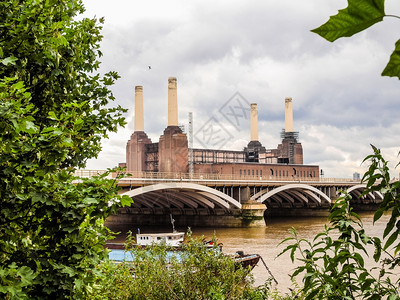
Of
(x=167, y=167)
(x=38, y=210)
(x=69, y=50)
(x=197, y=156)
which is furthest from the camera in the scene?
(x=197, y=156)

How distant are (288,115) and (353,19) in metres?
89.9

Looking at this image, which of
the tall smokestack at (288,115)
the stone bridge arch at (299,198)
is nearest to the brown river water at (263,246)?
the stone bridge arch at (299,198)

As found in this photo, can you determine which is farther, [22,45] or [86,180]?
[22,45]

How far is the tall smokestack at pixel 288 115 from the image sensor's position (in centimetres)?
8640

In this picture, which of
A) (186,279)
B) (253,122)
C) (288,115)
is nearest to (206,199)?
(186,279)

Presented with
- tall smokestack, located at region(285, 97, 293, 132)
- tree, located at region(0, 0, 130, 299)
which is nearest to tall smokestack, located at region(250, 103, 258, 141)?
tall smokestack, located at region(285, 97, 293, 132)

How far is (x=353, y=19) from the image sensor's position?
2.14 feet

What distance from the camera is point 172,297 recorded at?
8.49m

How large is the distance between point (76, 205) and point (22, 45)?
243 cm

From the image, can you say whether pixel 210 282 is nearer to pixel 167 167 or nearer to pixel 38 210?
pixel 38 210

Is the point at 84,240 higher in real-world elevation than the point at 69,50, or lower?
lower

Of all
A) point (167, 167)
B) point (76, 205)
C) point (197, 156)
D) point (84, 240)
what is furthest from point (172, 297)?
point (197, 156)

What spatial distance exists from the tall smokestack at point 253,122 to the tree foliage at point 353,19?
81.1m

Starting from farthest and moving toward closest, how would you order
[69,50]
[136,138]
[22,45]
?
1. [136,138]
2. [69,50]
3. [22,45]
